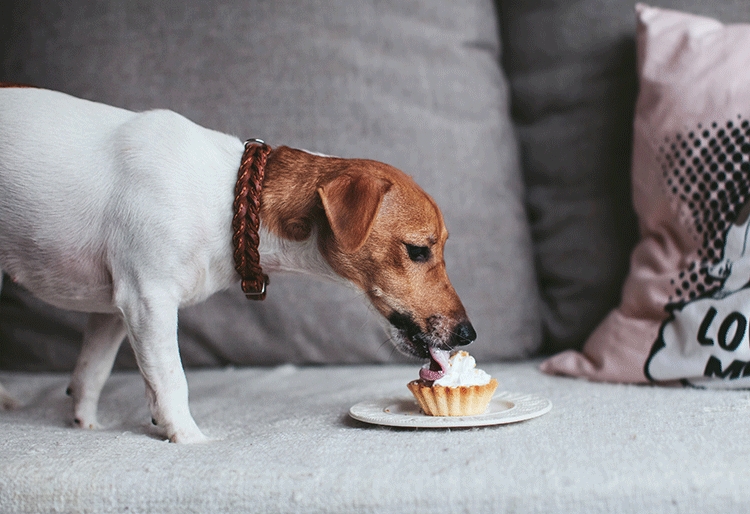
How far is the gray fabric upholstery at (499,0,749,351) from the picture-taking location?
1790mm

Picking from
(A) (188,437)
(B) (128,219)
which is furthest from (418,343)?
(B) (128,219)

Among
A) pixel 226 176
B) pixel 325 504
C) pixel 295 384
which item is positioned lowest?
pixel 295 384

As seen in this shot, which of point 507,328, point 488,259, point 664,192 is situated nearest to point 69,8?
point 488,259

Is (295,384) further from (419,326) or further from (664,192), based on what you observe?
(664,192)

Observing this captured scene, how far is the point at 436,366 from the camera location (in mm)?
1215

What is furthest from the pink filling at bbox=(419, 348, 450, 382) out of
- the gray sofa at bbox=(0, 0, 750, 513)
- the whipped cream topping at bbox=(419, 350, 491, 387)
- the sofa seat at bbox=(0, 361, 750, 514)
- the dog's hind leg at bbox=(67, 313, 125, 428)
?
the dog's hind leg at bbox=(67, 313, 125, 428)

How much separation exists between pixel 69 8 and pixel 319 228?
1.05m

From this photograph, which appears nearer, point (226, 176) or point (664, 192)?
point (226, 176)

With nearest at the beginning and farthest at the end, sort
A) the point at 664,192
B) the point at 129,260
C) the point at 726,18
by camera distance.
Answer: the point at 129,260, the point at 664,192, the point at 726,18

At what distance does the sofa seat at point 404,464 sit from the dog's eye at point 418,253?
293 millimetres

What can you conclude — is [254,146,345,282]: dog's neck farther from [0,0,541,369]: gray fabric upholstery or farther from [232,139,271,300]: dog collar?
[0,0,541,369]: gray fabric upholstery

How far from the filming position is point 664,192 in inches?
60.9

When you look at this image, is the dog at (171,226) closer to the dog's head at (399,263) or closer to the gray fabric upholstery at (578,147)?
the dog's head at (399,263)

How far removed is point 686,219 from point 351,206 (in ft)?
2.50
